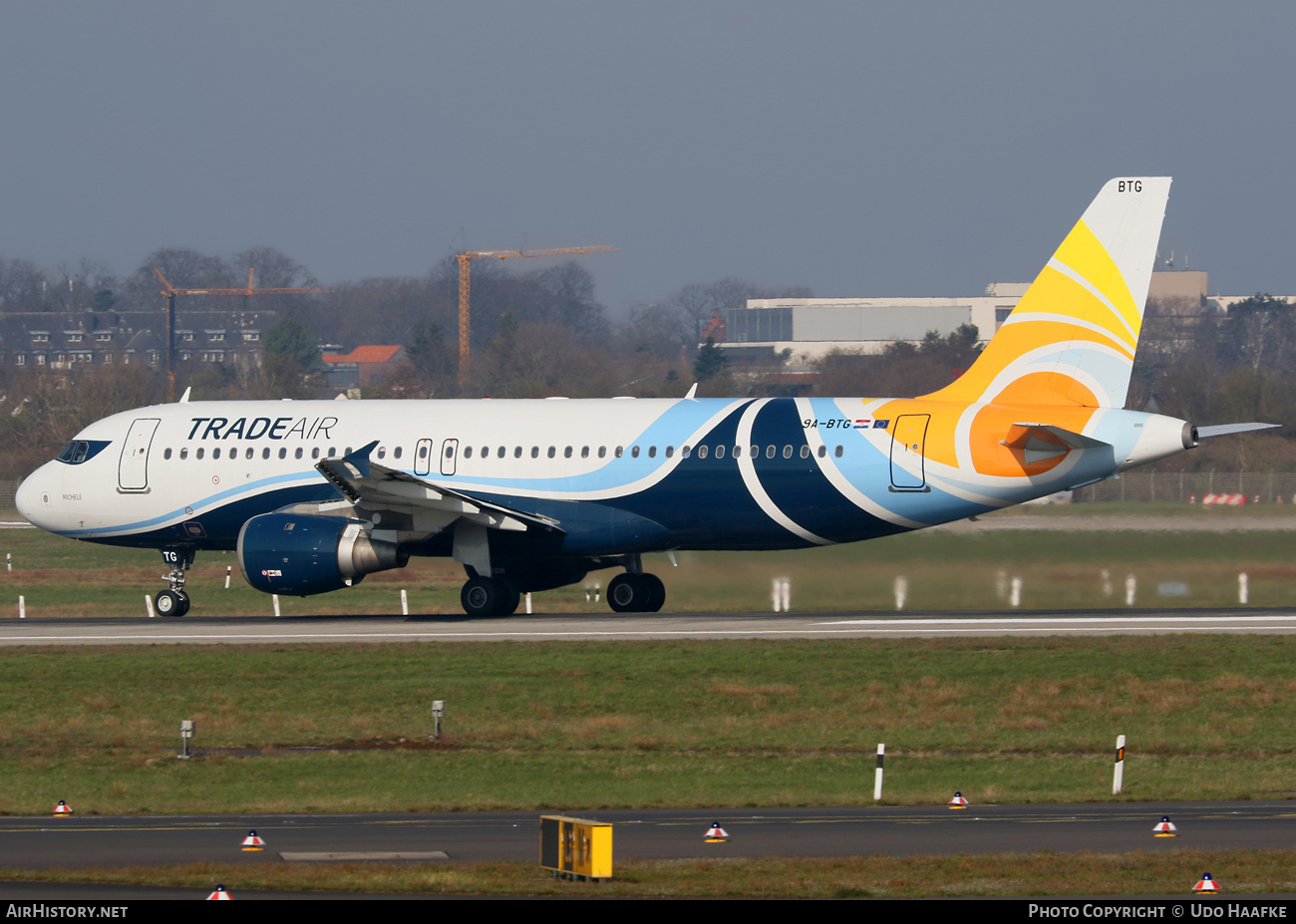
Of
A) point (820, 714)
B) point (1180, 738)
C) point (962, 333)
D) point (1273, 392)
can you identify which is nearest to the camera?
point (1180, 738)

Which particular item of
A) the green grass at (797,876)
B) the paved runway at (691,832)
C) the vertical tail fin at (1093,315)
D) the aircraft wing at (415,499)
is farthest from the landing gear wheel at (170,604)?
the green grass at (797,876)

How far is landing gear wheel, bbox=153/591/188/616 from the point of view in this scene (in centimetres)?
3609

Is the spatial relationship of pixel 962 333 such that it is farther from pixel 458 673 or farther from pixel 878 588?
pixel 458 673

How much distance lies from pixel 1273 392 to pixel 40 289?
149m

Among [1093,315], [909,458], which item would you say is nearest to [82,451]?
[909,458]

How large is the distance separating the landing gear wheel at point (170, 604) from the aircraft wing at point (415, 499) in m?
6.00

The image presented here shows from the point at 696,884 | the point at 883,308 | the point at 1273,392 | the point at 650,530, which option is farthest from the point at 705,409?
the point at 883,308

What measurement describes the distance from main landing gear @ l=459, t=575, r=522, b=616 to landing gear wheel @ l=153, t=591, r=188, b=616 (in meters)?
6.74

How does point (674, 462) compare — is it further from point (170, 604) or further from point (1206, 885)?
point (1206, 885)

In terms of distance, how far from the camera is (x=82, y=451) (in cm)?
3734

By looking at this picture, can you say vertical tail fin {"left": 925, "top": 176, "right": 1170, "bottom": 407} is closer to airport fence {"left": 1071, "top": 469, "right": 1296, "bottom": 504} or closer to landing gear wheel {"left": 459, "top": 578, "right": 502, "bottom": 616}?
airport fence {"left": 1071, "top": 469, "right": 1296, "bottom": 504}

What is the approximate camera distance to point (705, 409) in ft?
109

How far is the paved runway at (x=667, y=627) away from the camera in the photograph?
2928cm

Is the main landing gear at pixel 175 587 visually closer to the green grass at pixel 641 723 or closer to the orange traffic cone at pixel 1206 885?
the green grass at pixel 641 723
